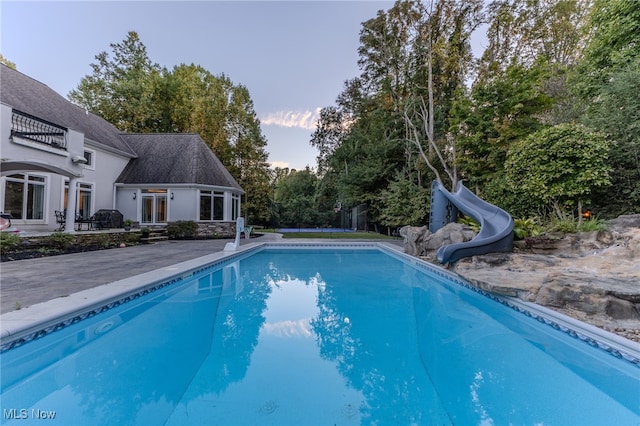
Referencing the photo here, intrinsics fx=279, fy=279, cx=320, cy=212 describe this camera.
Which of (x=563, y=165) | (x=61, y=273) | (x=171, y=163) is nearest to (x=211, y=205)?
(x=171, y=163)

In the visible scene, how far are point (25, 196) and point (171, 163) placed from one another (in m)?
6.62

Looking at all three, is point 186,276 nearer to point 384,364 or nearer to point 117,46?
point 384,364

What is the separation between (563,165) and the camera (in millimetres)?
8023

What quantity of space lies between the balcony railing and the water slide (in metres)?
13.1

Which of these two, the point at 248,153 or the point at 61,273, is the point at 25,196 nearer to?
the point at 61,273

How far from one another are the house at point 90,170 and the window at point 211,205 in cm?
5

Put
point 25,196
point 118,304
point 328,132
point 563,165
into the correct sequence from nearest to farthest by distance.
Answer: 1. point 118,304
2. point 563,165
3. point 25,196
4. point 328,132

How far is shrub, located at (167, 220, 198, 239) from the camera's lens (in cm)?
1404

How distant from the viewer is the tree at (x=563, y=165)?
7.68 meters

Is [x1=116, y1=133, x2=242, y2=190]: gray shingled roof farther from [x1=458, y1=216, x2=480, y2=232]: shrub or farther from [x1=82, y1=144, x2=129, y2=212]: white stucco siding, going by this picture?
[x1=458, y1=216, x2=480, y2=232]: shrub

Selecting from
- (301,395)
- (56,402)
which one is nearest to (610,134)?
(301,395)

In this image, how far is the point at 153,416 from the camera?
2.28m

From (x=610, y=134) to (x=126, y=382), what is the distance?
12.2 m

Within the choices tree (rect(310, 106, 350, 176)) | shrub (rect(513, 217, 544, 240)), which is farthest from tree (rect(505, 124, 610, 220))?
tree (rect(310, 106, 350, 176))
